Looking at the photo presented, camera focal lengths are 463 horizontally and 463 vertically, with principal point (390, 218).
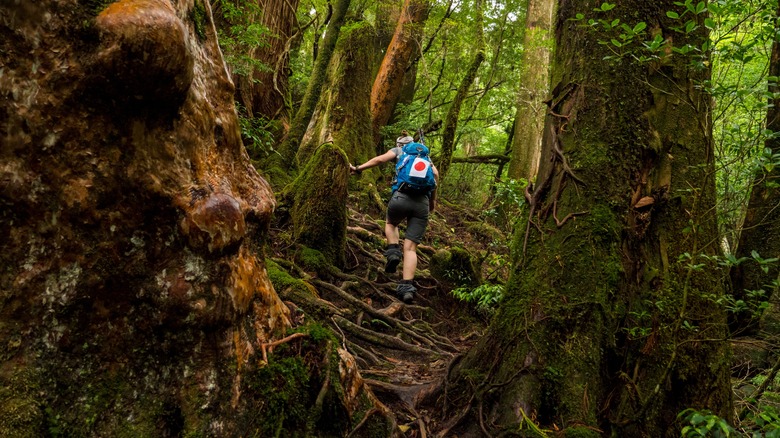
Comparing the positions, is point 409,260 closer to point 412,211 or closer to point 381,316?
point 412,211

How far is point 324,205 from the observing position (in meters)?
5.52

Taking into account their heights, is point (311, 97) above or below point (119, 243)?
above

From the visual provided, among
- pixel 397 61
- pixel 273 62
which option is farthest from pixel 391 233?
pixel 397 61

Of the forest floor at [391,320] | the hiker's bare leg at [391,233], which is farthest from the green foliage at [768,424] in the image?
the hiker's bare leg at [391,233]

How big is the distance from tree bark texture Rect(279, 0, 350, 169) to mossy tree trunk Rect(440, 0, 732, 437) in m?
5.51

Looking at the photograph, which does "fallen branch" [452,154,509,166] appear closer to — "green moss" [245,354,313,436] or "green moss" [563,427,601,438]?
"green moss" [563,427,601,438]

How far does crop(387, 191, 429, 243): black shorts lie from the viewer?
236 inches

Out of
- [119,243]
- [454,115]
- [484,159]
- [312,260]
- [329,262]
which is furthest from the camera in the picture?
[484,159]

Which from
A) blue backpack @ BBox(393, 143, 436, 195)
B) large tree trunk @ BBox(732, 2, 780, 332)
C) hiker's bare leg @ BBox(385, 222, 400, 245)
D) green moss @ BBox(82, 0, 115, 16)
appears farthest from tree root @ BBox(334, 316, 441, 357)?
green moss @ BBox(82, 0, 115, 16)

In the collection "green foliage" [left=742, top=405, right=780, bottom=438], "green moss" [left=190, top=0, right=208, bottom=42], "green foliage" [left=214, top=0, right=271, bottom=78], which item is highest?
"green foliage" [left=214, top=0, right=271, bottom=78]

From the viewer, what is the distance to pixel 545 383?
8.95 ft

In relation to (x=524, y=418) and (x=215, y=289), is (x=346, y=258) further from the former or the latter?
(x=215, y=289)

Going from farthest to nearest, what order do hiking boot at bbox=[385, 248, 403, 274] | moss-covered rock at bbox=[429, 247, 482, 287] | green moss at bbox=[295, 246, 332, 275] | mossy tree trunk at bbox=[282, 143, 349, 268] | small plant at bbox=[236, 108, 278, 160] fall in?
small plant at bbox=[236, 108, 278, 160] → moss-covered rock at bbox=[429, 247, 482, 287] → hiking boot at bbox=[385, 248, 403, 274] → mossy tree trunk at bbox=[282, 143, 349, 268] → green moss at bbox=[295, 246, 332, 275]

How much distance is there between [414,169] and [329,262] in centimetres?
156
